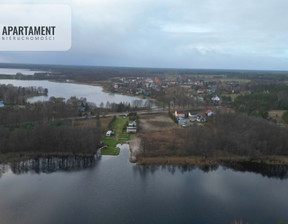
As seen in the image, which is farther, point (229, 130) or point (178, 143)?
point (229, 130)

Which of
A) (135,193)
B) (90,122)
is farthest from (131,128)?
(135,193)

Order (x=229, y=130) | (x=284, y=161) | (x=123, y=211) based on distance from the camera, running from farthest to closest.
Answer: (x=229, y=130) < (x=284, y=161) < (x=123, y=211)

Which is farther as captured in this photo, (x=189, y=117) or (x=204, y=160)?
(x=189, y=117)

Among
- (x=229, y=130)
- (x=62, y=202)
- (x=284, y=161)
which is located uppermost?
(x=229, y=130)

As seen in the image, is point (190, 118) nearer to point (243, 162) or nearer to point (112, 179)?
point (243, 162)

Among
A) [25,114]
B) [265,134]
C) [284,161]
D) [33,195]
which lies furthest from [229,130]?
[25,114]

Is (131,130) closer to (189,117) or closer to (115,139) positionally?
(115,139)

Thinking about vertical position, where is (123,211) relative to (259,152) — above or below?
below

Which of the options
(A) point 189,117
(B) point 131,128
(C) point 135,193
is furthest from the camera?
(A) point 189,117
